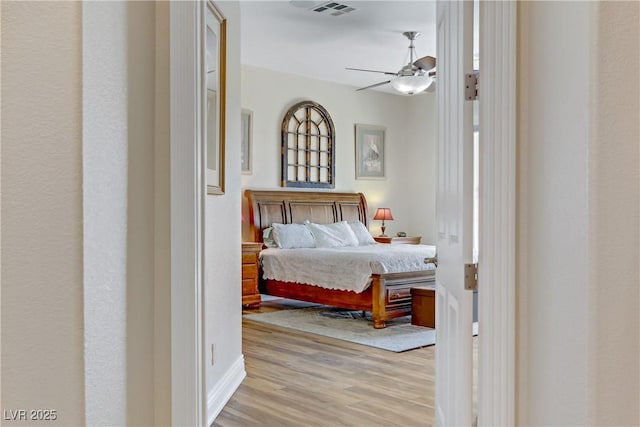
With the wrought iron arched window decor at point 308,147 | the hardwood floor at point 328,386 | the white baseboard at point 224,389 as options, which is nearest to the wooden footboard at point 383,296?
the hardwood floor at point 328,386

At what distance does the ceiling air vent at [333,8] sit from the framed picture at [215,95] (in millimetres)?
1842

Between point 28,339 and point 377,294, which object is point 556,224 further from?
point 377,294

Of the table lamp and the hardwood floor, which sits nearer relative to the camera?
the hardwood floor

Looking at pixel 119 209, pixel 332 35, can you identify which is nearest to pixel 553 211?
pixel 119 209

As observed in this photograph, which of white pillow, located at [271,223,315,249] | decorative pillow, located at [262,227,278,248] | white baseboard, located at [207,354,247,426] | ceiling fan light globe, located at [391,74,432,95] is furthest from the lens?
decorative pillow, located at [262,227,278,248]

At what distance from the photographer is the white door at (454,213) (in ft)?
6.40

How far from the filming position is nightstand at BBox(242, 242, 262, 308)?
6.32 metres

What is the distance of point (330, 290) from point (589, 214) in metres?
4.41

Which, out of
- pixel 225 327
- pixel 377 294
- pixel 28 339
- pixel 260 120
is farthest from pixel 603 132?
pixel 260 120

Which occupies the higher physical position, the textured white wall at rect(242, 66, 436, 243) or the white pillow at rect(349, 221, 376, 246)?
the textured white wall at rect(242, 66, 436, 243)

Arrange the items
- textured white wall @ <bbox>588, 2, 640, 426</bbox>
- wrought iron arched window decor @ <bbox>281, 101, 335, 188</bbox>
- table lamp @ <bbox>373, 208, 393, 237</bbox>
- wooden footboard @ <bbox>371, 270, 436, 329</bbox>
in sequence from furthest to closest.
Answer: table lamp @ <bbox>373, 208, 393, 237</bbox>
wrought iron arched window decor @ <bbox>281, 101, 335, 188</bbox>
wooden footboard @ <bbox>371, 270, 436, 329</bbox>
textured white wall @ <bbox>588, 2, 640, 426</bbox>

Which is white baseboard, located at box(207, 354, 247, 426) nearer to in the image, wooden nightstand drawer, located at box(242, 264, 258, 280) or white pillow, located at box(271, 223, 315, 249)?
wooden nightstand drawer, located at box(242, 264, 258, 280)

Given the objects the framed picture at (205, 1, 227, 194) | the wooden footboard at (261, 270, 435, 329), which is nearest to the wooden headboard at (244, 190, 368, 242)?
the wooden footboard at (261, 270, 435, 329)

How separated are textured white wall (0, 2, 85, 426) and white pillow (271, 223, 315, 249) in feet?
17.2
